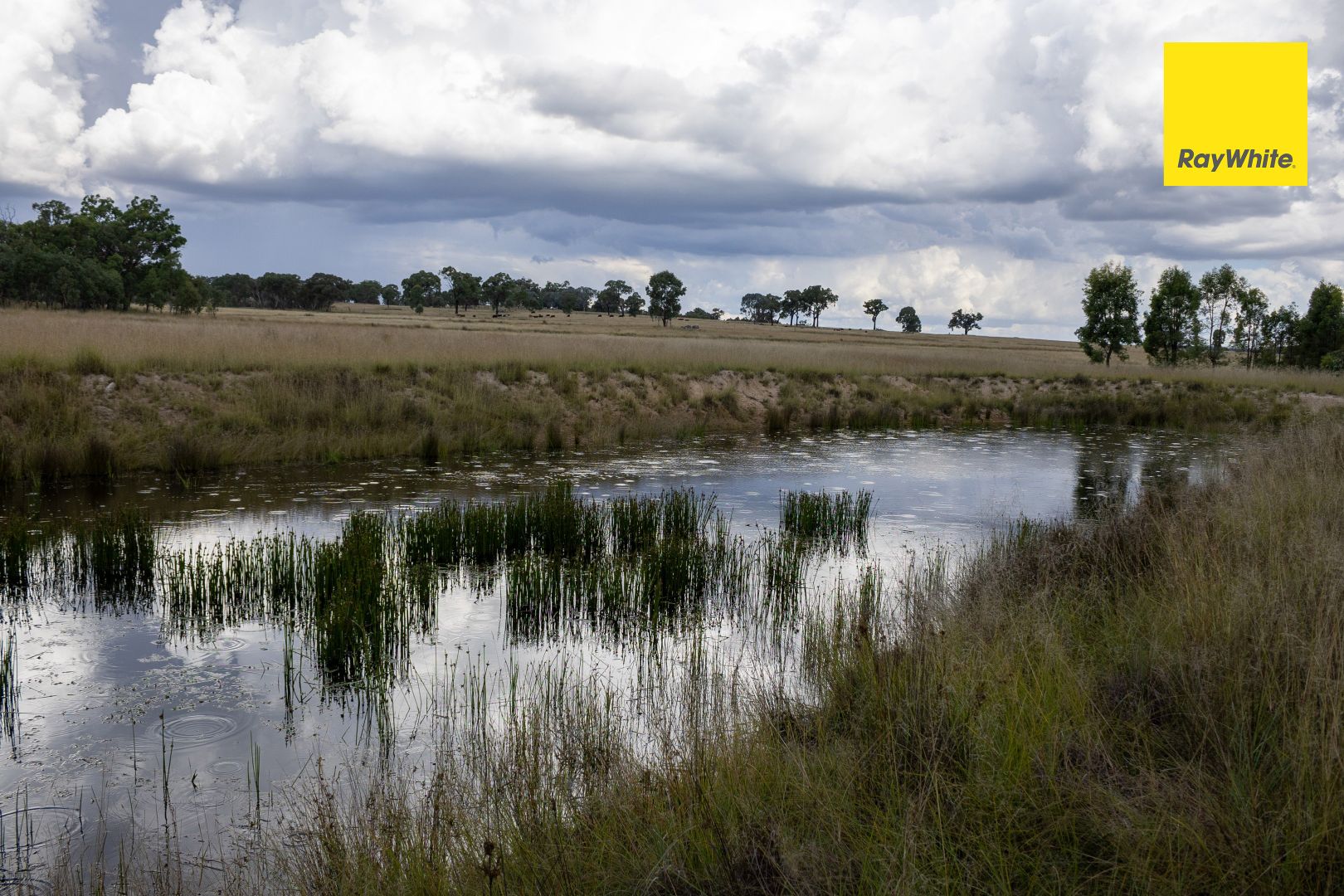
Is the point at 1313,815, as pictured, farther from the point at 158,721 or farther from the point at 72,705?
the point at 72,705

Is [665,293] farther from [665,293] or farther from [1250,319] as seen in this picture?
[1250,319]

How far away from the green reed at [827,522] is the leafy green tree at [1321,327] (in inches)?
2103

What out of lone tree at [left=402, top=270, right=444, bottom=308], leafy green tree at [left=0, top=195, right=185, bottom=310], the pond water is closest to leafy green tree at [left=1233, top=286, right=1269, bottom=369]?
the pond water

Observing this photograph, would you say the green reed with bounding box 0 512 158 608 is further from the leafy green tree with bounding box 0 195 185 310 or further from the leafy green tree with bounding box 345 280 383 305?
the leafy green tree with bounding box 345 280 383 305

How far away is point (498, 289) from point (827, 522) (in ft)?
323

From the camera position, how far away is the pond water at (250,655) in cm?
482

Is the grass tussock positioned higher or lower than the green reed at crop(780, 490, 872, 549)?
higher

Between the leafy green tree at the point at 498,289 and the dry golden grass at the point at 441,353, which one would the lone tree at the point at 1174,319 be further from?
the leafy green tree at the point at 498,289

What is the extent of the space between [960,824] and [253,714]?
447cm

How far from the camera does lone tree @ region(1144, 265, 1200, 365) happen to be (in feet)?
158

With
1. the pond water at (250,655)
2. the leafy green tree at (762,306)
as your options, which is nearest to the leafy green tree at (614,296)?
the leafy green tree at (762,306)

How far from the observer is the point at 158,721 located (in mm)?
5719

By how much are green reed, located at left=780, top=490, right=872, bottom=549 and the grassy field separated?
9.01 m

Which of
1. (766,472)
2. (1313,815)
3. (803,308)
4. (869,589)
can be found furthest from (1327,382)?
(803,308)
